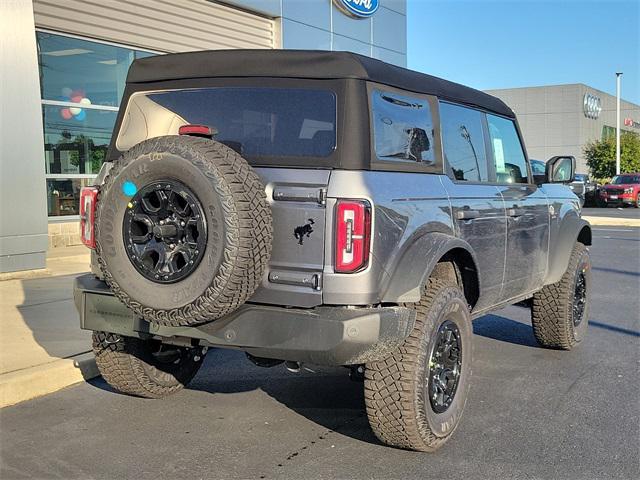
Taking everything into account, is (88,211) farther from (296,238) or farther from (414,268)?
(414,268)

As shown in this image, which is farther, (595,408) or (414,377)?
(595,408)

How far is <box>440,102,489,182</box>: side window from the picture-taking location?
448 centimetres

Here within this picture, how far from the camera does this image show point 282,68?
12.5 ft

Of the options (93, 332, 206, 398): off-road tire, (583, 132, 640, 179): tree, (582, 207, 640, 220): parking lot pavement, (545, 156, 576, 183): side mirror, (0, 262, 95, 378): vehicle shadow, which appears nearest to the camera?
(93, 332, 206, 398): off-road tire

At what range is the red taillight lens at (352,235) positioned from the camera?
3.36m

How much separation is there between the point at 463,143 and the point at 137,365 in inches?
102

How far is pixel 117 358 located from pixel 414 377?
192 centimetres

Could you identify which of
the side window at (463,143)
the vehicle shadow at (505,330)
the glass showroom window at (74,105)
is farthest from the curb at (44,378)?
the glass showroom window at (74,105)

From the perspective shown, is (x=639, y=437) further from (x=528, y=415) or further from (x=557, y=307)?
(x=557, y=307)

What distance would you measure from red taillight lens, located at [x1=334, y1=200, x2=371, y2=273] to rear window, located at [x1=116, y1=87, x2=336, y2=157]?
37 cm

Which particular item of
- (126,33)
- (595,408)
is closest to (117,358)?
(595,408)

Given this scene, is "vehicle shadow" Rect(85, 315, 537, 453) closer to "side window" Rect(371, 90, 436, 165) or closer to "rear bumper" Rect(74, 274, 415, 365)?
"rear bumper" Rect(74, 274, 415, 365)

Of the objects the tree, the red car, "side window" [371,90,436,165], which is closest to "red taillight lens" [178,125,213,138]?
"side window" [371,90,436,165]

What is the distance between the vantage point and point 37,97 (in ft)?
31.2
